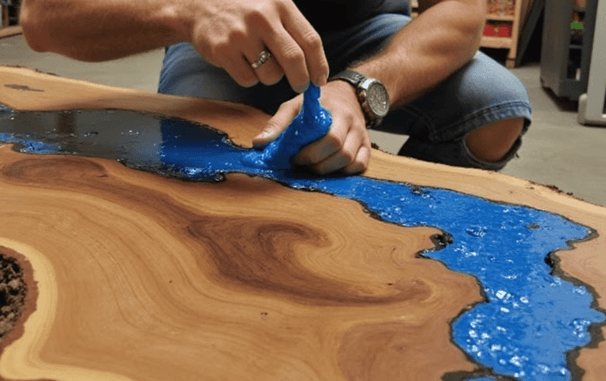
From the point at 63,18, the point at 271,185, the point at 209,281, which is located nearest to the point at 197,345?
the point at 209,281

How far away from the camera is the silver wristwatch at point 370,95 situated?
115cm

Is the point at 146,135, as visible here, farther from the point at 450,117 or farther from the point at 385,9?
the point at 385,9

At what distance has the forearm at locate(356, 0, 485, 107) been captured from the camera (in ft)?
4.19

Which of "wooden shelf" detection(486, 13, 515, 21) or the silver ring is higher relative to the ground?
the silver ring

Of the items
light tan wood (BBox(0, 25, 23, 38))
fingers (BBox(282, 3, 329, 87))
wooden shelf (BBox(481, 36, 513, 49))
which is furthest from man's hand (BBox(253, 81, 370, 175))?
light tan wood (BBox(0, 25, 23, 38))

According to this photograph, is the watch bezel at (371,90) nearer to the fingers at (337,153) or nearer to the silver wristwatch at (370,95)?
the silver wristwatch at (370,95)

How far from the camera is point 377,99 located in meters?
1.17

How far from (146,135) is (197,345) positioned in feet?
2.08

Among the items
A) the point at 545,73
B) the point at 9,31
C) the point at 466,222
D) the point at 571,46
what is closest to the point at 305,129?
the point at 466,222

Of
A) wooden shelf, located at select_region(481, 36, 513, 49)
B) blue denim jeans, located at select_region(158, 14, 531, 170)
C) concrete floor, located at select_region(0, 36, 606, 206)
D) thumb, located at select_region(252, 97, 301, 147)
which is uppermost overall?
thumb, located at select_region(252, 97, 301, 147)

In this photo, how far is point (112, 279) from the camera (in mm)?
610

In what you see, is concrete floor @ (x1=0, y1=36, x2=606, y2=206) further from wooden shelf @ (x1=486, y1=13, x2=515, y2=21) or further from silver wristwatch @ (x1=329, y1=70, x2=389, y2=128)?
silver wristwatch @ (x1=329, y1=70, x2=389, y2=128)

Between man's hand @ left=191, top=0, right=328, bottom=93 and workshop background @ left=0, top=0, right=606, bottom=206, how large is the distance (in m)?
0.61

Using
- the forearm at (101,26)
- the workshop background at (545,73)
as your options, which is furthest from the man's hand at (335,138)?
the workshop background at (545,73)
